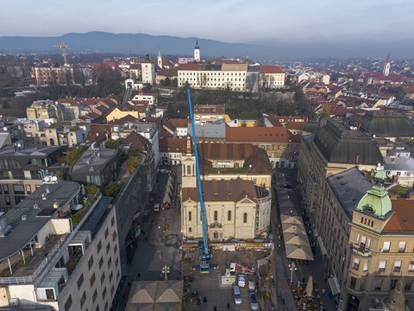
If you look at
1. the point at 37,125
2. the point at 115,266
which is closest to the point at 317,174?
the point at 115,266

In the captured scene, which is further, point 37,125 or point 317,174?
point 37,125

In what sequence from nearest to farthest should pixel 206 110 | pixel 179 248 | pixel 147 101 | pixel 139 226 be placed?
pixel 179 248, pixel 139 226, pixel 206 110, pixel 147 101

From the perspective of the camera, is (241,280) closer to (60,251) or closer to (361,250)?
(361,250)

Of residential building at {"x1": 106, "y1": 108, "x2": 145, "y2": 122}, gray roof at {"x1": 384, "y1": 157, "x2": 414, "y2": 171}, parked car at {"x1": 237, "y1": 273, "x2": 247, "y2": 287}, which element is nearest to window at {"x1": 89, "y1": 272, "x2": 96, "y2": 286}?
parked car at {"x1": 237, "y1": 273, "x2": 247, "y2": 287}

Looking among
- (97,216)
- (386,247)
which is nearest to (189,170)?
(97,216)

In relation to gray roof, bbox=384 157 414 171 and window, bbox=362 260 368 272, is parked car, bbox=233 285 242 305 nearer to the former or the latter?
window, bbox=362 260 368 272

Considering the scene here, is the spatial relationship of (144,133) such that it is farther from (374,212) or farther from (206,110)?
(374,212)

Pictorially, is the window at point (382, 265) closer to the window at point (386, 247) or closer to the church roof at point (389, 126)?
the window at point (386, 247)

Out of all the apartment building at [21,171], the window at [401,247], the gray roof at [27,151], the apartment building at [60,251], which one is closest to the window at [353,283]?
the window at [401,247]
